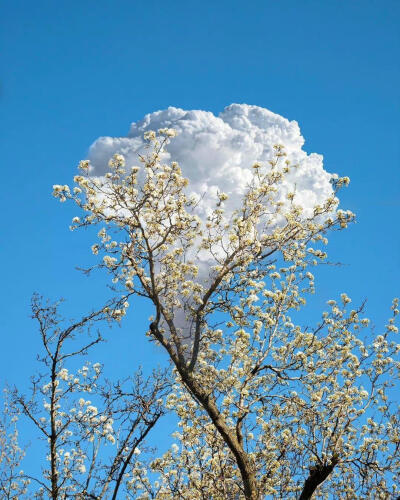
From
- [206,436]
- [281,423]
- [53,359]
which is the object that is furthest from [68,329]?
[281,423]

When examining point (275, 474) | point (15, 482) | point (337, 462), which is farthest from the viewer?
point (15, 482)

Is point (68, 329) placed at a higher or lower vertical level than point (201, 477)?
higher

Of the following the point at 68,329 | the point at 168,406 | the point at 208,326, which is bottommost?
the point at 168,406

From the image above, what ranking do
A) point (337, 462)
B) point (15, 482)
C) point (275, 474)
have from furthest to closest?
point (15, 482), point (275, 474), point (337, 462)

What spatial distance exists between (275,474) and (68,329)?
5985mm

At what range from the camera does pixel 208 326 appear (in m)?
13.8

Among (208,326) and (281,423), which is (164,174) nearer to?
(208,326)

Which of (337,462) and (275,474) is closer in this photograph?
(337,462)

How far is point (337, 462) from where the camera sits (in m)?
12.9

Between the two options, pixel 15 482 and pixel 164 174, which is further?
pixel 15 482

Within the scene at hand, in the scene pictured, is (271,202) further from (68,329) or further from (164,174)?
(68,329)

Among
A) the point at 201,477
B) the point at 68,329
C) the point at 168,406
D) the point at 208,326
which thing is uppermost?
the point at 68,329

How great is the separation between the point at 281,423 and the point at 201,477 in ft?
7.79

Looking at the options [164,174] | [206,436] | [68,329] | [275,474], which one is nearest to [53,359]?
[68,329]
